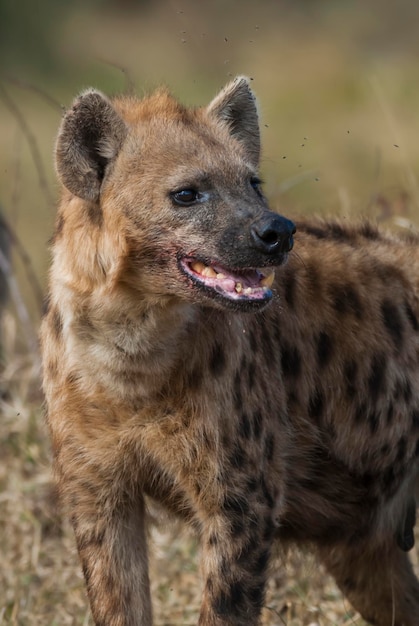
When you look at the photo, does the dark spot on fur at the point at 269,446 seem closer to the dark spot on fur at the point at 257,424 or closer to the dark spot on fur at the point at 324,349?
the dark spot on fur at the point at 257,424

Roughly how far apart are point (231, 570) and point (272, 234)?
3.63ft

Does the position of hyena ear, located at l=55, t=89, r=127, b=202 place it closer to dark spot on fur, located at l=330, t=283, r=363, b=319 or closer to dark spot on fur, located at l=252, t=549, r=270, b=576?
dark spot on fur, located at l=330, t=283, r=363, b=319

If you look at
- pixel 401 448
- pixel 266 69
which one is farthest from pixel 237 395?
pixel 266 69

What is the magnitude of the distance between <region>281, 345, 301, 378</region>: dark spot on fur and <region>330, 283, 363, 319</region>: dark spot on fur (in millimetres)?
253

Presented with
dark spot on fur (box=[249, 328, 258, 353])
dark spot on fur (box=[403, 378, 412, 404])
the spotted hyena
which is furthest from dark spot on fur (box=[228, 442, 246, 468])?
dark spot on fur (box=[403, 378, 412, 404])

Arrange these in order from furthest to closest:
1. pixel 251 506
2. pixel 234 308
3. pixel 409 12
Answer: pixel 409 12 < pixel 251 506 < pixel 234 308

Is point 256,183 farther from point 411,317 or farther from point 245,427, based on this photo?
point 411,317

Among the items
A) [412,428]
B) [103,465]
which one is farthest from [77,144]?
[412,428]

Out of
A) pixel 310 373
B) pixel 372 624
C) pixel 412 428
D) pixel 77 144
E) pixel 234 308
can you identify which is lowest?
pixel 372 624

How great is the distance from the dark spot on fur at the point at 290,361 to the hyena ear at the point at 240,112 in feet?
2.15

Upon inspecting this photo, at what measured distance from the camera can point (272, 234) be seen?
13.3 feet

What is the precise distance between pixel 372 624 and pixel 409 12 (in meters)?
14.3

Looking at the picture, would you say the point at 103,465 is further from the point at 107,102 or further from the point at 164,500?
the point at 107,102

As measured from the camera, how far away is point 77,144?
4.30 metres
